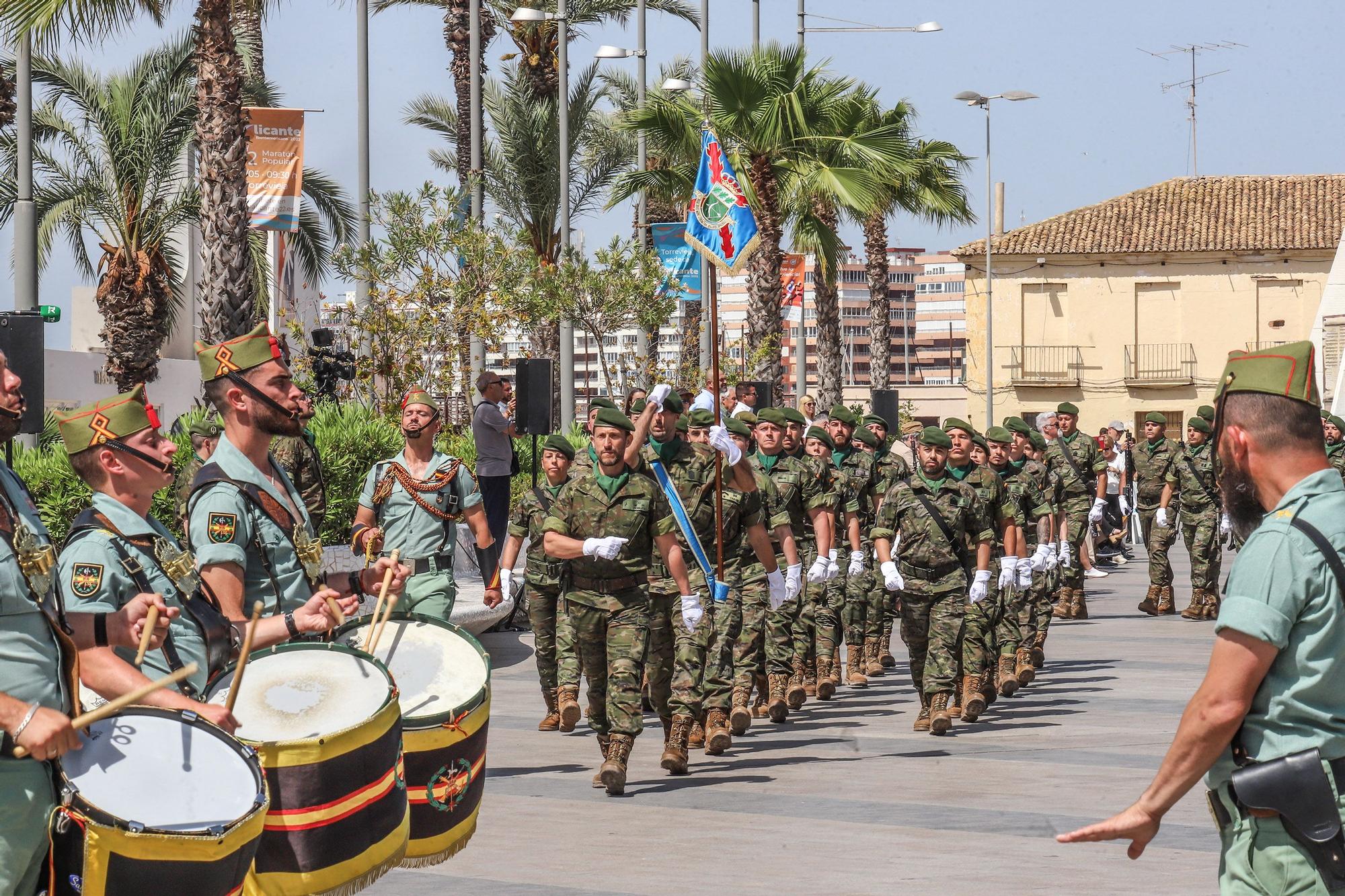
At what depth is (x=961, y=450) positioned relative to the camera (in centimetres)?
1197

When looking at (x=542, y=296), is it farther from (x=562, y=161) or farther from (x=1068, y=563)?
(x=1068, y=563)

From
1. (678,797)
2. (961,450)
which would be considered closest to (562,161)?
(961,450)

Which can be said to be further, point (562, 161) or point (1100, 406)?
point (1100, 406)

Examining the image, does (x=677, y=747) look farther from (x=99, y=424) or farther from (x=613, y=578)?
(x=99, y=424)

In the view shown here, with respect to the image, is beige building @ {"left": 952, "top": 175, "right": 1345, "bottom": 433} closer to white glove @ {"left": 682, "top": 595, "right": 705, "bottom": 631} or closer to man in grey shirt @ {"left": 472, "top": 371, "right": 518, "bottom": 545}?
man in grey shirt @ {"left": 472, "top": 371, "right": 518, "bottom": 545}

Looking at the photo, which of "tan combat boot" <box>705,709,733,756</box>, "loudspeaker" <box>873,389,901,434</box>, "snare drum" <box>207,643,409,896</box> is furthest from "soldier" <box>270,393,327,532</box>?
"loudspeaker" <box>873,389,901,434</box>

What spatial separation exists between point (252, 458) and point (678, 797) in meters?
4.21

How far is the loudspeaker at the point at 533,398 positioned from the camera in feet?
60.6

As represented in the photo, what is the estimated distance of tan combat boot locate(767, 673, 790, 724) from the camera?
12094mm

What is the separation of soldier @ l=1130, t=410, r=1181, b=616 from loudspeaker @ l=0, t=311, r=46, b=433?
40.5 feet

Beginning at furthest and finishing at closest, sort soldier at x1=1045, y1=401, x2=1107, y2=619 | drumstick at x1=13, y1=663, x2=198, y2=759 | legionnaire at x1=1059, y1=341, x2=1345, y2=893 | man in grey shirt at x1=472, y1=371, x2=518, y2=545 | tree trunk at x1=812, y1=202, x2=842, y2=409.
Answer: tree trunk at x1=812, y1=202, x2=842, y2=409, soldier at x1=1045, y1=401, x2=1107, y2=619, man in grey shirt at x1=472, y1=371, x2=518, y2=545, drumstick at x1=13, y1=663, x2=198, y2=759, legionnaire at x1=1059, y1=341, x2=1345, y2=893

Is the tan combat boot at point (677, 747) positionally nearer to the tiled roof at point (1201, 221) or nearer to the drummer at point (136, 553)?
the drummer at point (136, 553)

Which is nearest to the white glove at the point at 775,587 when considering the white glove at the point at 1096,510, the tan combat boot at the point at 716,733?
the tan combat boot at the point at 716,733

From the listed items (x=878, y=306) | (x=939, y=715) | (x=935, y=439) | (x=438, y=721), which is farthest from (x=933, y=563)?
(x=878, y=306)
